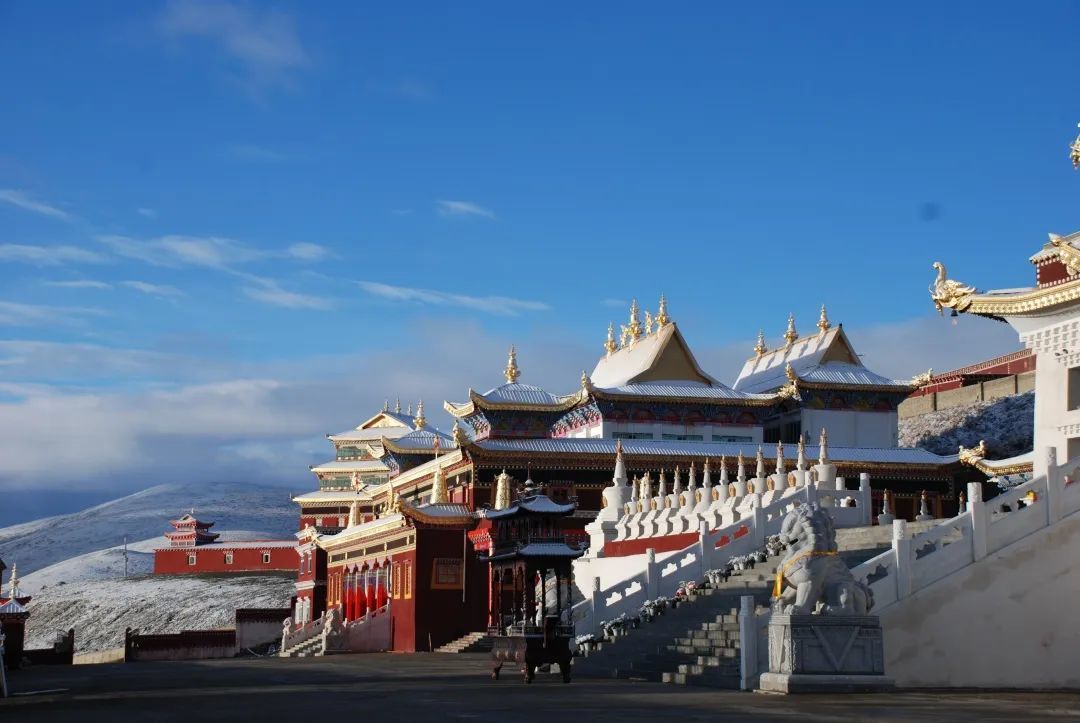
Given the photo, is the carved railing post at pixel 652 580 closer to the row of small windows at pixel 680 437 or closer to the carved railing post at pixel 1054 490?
the carved railing post at pixel 1054 490

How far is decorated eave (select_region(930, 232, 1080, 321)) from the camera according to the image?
28250 millimetres

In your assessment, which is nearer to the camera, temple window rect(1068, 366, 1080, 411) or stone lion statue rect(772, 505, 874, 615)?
stone lion statue rect(772, 505, 874, 615)

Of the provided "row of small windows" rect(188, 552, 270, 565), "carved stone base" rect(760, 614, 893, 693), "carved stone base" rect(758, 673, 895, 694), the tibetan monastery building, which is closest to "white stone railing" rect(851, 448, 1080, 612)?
"carved stone base" rect(760, 614, 893, 693)

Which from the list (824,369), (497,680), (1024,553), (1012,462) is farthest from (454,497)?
(1024,553)

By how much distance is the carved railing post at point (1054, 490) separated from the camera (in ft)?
79.8

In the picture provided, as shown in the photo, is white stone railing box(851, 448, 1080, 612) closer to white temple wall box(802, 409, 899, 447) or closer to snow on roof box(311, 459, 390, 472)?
white temple wall box(802, 409, 899, 447)

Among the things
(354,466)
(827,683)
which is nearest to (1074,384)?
(827,683)

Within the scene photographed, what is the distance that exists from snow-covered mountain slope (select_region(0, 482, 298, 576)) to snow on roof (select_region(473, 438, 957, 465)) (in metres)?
93.0

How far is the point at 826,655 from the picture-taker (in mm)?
20688

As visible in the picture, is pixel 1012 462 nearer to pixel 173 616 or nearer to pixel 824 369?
pixel 824 369

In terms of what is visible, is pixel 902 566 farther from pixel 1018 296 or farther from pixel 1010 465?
pixel 1010 465

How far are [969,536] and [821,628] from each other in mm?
4400

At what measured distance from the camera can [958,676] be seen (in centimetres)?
2347

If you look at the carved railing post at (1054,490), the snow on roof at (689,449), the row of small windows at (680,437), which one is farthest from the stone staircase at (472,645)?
the carved railing post at (1054,490)
